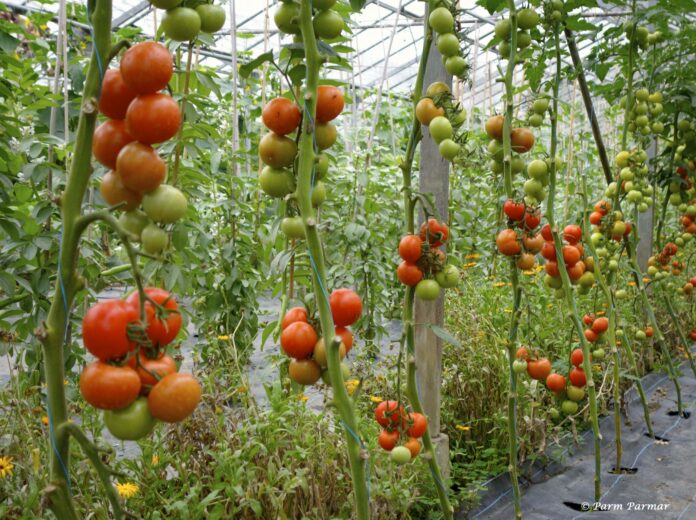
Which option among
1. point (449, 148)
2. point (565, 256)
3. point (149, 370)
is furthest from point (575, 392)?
point (149, 370)

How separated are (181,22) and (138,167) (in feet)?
0.48

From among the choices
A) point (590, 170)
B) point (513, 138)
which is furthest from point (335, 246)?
point (590, 170)

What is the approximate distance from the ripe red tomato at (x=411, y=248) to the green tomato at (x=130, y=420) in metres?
0.63

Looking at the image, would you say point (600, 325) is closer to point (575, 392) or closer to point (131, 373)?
point (575, 392)

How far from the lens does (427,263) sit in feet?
3.45

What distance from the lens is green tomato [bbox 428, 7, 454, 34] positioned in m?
0.92

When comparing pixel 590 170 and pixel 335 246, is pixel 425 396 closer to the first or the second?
pixel 335 246

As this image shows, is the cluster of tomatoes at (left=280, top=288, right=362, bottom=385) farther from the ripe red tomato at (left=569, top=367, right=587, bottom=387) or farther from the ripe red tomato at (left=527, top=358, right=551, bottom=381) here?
the ripe red tomato at (left=569, top=367, right=587, bottom=387)

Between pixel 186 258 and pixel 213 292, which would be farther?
pixel 213 292

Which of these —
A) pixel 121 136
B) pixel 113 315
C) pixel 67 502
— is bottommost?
pixel 67 502

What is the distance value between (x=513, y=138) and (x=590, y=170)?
550cm

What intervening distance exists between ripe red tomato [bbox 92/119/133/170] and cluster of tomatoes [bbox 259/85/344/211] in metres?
0.17

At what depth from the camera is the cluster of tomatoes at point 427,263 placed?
3.36 feet

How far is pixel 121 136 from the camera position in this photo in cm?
52
